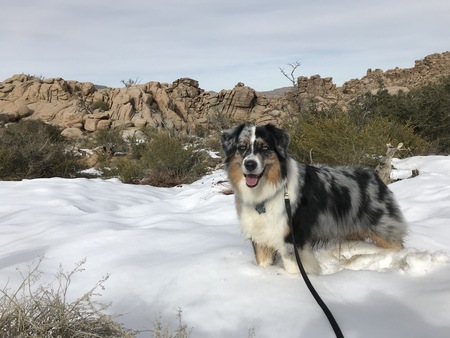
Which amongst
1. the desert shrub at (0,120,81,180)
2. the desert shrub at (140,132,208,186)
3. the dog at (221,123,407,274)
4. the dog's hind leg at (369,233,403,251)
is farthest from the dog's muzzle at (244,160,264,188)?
the desert shrub at (0,120,81,180)

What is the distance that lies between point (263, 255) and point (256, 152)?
1.12 m

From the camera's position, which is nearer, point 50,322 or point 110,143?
point 50,322

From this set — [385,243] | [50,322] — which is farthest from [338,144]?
[50,322]

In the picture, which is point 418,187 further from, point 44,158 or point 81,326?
point 44,158

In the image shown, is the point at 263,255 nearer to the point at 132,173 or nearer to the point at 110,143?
the point at 132,173

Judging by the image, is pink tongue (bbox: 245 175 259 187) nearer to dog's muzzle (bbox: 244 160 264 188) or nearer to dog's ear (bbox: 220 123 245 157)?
dog's muzzle (bbox: 244 160 264 188)

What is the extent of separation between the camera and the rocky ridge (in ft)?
142

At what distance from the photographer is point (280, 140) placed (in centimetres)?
355

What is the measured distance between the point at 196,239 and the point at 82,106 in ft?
158

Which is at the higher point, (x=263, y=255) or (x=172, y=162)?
(x=172, y=162)

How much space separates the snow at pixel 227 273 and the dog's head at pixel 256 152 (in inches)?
40.9

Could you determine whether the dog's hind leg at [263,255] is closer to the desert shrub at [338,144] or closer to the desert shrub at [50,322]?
the desert shrub at [50,322]

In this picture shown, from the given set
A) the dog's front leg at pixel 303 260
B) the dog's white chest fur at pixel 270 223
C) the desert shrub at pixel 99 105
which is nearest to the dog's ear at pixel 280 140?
the dog's white chest fur at pixel 270 223

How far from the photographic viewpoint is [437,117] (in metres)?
16.7
